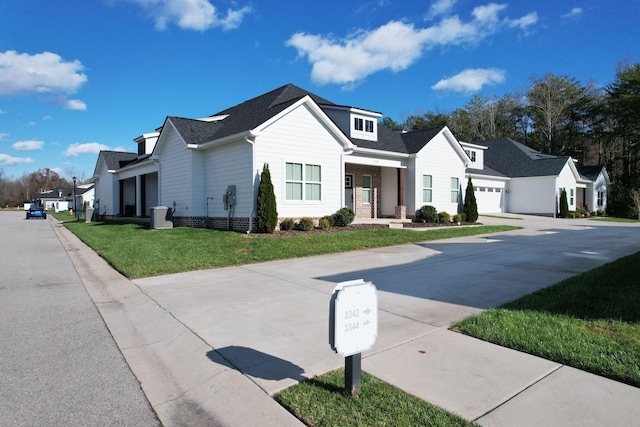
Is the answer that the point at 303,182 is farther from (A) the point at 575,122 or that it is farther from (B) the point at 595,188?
(A) the point at 575,122

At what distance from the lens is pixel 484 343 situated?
4109mm

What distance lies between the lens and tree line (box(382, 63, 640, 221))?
3688 cm

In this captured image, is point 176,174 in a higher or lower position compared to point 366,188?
higher

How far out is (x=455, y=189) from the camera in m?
23.5

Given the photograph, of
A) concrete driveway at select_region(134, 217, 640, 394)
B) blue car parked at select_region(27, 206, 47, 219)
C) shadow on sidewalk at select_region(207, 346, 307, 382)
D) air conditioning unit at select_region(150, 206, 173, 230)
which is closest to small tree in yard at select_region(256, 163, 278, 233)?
concrete driveway at select_region(134, 217, 640, 394)

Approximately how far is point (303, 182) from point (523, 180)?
78.1ft

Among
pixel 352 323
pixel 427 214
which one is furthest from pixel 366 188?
pixel 352 323

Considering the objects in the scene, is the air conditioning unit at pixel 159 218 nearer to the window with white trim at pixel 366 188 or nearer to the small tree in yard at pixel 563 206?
the window with white trim at pixel 366 188

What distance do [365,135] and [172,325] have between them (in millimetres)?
17491

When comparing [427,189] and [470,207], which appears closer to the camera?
[427,189]

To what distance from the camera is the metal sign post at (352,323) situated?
284 cm

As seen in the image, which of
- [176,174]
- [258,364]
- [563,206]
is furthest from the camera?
[563,206]

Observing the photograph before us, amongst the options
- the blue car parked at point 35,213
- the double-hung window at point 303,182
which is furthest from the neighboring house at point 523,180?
the blue car parked at point 35,213

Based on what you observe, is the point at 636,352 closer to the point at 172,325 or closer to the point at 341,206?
the point at 172,325
